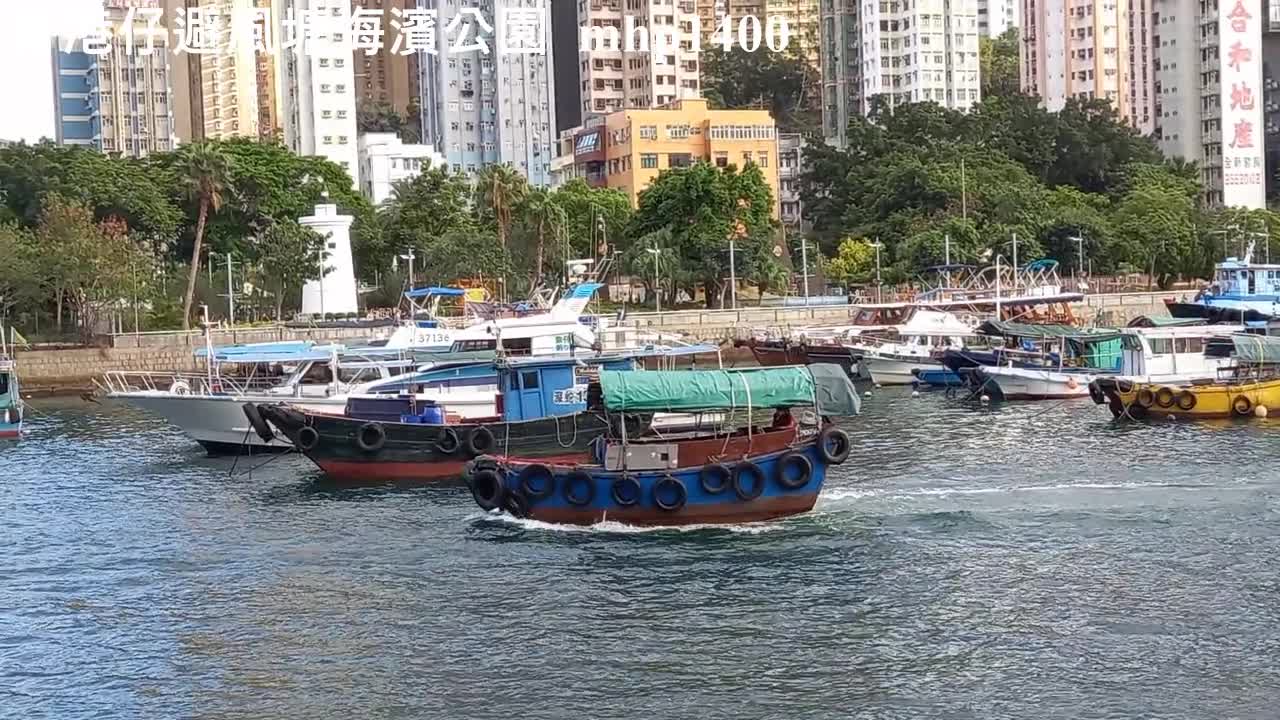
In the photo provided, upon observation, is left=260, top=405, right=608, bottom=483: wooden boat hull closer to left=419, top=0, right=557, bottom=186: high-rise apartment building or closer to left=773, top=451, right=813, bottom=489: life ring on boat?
left=773, top=451, right=813, bottom=489: life ring on boat

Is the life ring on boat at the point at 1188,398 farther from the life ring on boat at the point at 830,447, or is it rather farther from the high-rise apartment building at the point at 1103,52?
the high-rise apartment building at the point at 1103,52

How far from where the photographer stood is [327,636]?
88.2 feet

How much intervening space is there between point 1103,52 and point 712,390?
403ft

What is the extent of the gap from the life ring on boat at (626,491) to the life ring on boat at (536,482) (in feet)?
4.08

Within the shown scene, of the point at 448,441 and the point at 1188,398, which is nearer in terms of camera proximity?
the point at 448,441

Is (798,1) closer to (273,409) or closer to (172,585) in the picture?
(273,409)


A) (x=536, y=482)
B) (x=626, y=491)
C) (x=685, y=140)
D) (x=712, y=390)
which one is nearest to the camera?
(x=626, y=491)

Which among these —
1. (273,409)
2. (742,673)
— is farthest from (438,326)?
(742,673)

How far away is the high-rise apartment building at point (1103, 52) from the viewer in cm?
14625

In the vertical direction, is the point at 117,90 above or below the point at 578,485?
above

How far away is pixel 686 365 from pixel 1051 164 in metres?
55.5

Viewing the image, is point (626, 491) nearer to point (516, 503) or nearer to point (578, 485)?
point (578, 485)

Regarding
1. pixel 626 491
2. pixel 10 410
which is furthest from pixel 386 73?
pixel 626 491

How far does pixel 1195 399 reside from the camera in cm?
4950
